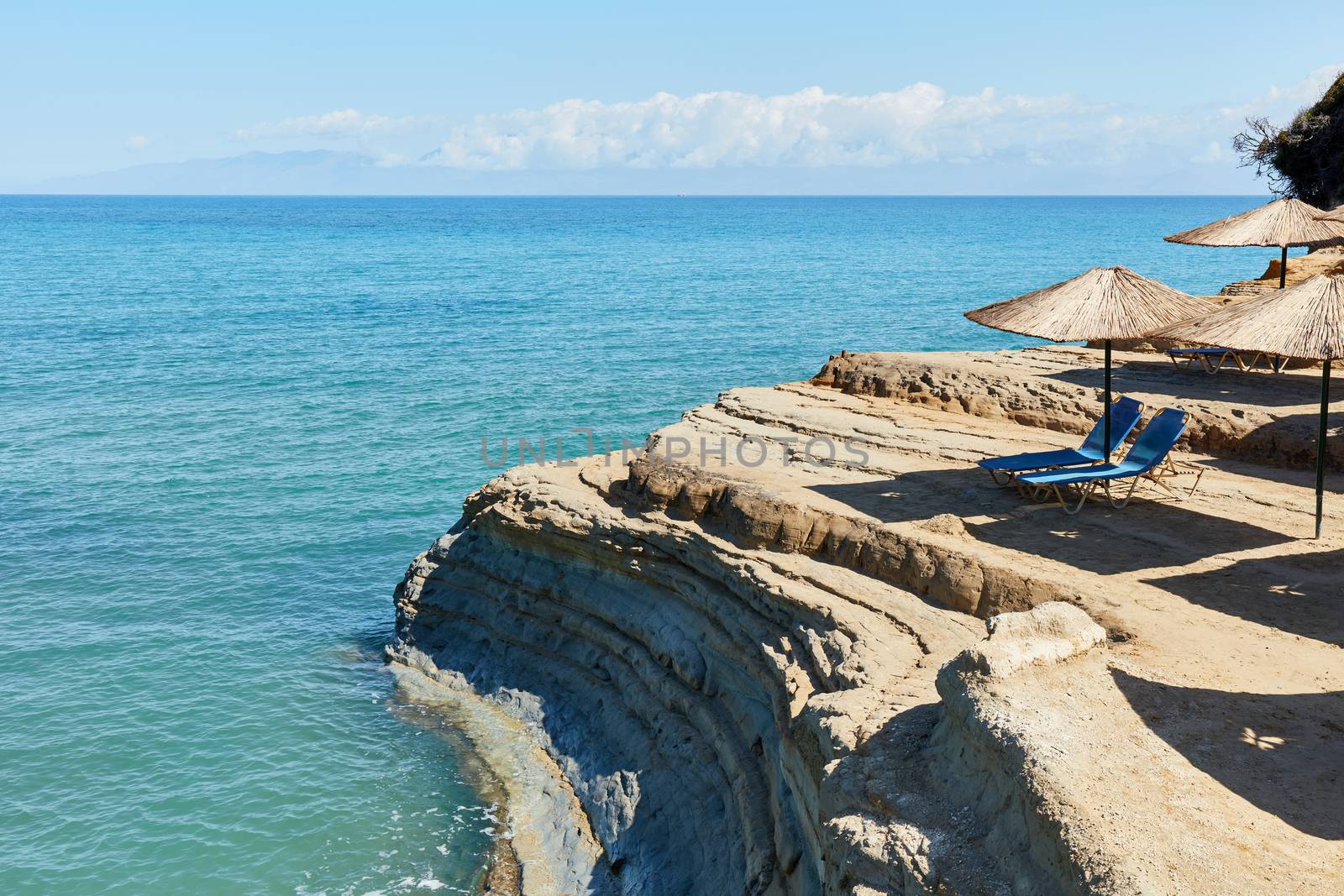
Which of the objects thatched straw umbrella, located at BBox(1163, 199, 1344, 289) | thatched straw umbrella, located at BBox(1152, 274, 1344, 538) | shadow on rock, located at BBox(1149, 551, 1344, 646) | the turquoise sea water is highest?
thatched straw umbrella, located at BBox(1163, 199, 1344, 289)

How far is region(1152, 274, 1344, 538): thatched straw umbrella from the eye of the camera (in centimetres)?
903

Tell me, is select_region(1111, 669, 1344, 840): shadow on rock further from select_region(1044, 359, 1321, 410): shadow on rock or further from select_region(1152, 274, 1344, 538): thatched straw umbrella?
select_region(1044, 359, 1321, 410): shadow on rock

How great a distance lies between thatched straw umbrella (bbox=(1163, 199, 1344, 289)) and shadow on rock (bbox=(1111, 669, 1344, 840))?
13.6 metres

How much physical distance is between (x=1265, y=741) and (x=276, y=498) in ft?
59.9

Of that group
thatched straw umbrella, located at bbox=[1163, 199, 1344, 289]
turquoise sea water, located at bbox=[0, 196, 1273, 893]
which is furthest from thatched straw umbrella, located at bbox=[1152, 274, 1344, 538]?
thatched straw umbrella, located at bbox=[1163, 199, 1344, 289]

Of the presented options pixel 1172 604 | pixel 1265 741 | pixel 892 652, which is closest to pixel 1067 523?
pixel 1172 604

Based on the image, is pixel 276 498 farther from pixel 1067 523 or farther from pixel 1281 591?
pixel 1281 591

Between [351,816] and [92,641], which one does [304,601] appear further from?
[351,816]

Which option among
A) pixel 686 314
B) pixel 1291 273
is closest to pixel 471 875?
pixel 1291 273

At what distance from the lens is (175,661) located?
14734 millimetres

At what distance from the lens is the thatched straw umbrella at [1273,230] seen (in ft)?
60.7

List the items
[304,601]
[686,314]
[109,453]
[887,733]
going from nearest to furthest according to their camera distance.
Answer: [887,733] < [304,601] < [109,453] < [686,314]

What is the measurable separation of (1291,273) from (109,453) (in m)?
24.9

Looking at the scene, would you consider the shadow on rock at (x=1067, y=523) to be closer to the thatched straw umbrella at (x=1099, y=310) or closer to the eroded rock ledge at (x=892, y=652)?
the eroded rock ledge at (x=892, y=652)
